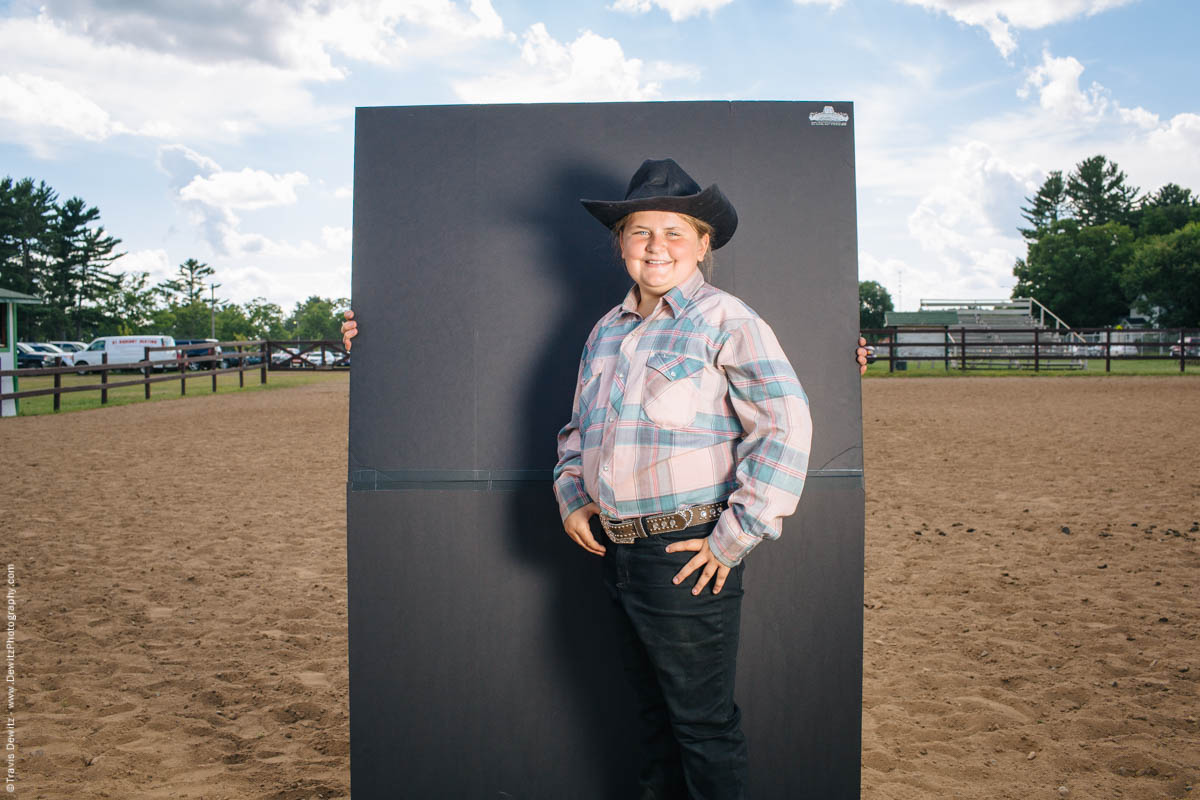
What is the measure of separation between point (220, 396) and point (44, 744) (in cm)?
1702

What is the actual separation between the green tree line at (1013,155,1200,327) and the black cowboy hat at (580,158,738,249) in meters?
51.0

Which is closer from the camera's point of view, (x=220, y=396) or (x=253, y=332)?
(x=220, y=396)

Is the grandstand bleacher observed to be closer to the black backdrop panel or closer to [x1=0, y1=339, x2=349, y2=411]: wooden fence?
[x1=0, y1=339, x2=349, y2=411]: wooden fence

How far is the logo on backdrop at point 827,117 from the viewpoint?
2367 mm

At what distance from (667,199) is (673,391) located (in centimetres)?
43

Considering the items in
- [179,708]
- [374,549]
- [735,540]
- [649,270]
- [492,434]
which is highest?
[649,270]

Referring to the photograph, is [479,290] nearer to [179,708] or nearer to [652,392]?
[652,392]

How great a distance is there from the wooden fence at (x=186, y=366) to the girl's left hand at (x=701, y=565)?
12737mm

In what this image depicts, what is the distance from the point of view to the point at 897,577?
15.9 ft

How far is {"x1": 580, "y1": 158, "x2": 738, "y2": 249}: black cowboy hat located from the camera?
6.26 feet

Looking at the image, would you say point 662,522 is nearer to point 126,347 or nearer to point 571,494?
point 571,494

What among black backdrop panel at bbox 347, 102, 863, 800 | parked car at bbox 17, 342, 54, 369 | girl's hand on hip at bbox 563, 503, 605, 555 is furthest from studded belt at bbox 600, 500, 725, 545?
parked car at bbox 17, 342, 54, 369

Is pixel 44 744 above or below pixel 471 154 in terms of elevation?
below

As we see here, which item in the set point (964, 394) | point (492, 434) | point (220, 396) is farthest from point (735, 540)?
point (220, 396)
